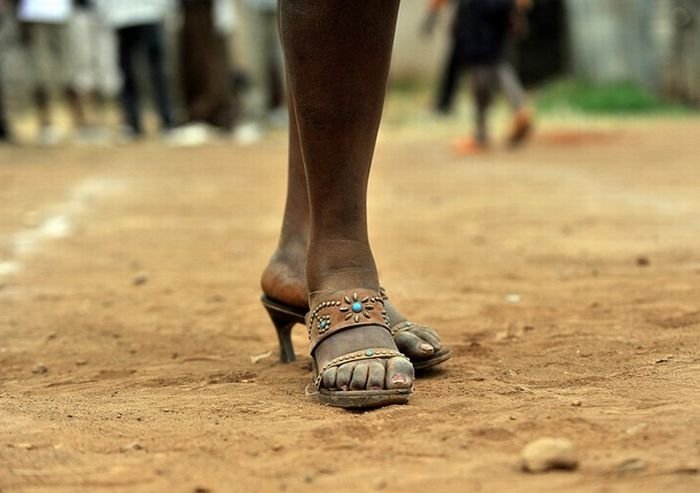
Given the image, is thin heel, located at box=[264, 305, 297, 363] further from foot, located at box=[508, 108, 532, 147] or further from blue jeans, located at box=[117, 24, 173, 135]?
blue jeans, located at box=[117, 24, 173, 135]

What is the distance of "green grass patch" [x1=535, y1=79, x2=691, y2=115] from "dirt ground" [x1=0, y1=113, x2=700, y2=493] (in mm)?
5060

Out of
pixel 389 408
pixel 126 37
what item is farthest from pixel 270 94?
pixel 389 408

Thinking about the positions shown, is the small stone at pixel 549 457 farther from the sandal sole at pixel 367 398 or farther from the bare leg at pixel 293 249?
the bare leg at pixel 293 249

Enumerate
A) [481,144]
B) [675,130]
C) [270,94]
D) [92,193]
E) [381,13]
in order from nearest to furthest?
[381,13]
[92,193]
[481,144]
[675,130]
[270,94]

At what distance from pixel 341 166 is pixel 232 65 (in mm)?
9418

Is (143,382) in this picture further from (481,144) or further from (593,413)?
(481,144)

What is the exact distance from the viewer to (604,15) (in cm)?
1216

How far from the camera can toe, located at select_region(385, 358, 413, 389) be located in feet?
6.69

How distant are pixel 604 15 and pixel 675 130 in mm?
3281

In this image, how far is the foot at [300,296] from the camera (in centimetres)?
228

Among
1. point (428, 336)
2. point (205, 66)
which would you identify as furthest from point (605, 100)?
point (428, 336)

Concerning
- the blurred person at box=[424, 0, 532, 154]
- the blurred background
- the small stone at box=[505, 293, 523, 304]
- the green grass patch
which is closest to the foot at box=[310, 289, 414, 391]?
the small stone at box=[505, 293, 523, 304]

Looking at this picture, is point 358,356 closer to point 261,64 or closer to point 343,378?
point 343,378

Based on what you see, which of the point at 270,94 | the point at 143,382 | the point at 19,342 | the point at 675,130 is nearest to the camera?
the point at 143,382
